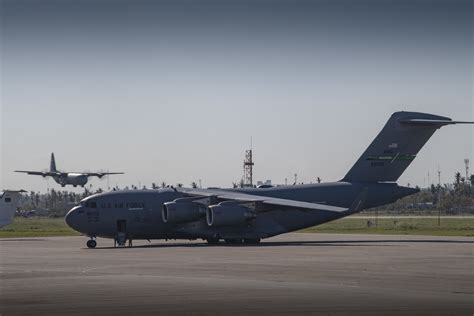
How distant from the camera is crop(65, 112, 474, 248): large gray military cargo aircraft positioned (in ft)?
151

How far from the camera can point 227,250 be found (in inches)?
1554

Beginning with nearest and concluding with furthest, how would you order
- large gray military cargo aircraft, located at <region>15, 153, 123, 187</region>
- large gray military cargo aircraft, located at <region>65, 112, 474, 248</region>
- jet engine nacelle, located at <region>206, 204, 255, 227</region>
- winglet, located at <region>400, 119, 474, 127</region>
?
jet engine nacelle, located at <region>206, 204, 255, 227</region>
large gray military cargo aircraft, located at <region>65, 112, 474, 248</region>
winglet, located at <region>400, 119, 474, 127</region>
large gray military cargo aircraft, located at <region>15, 153, 123, 187</region>

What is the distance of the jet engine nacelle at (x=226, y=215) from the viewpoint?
4556cm

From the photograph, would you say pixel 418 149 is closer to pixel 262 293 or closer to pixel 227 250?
pixel 227 250

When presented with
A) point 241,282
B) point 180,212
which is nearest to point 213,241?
point 180,212

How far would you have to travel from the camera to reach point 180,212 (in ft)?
150

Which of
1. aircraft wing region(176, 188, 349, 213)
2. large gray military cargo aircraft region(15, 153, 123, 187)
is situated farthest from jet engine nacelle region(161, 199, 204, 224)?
large gray military cargo aircraft region(15, 153, 123, 187)

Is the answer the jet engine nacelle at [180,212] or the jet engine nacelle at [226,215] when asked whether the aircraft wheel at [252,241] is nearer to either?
the jet engine nacelle at [226,215]

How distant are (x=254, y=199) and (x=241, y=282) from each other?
2202cm

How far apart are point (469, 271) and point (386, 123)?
23.0 m

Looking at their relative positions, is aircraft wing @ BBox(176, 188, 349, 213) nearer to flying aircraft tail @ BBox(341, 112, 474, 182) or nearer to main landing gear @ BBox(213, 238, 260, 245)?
main landing gear @ BBox(213, 238, 260, 245)

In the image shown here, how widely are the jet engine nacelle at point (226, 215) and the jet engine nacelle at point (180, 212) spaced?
2.19 ft

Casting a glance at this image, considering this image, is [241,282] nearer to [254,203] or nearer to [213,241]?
[254,203]

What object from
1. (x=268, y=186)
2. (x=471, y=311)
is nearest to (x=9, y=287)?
(x=471, y=311)
